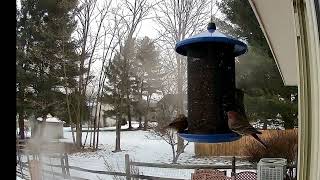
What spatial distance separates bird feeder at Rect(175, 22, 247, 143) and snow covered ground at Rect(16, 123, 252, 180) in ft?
4.49

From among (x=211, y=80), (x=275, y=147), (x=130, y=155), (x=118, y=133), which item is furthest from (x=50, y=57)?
(x=211, y=80)

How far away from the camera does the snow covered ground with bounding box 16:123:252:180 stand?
2203 millimetres

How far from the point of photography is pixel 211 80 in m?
0.85

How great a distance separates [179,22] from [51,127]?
99 centimetres

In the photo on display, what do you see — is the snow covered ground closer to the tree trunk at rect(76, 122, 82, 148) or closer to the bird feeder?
the tree trunk at rect(76, 122, 82, 148)

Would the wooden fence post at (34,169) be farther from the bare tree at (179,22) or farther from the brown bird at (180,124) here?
the brown bird at (180,124)

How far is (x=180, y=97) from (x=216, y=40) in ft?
4.30

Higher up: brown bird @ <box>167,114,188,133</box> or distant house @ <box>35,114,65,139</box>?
brown bird @ <box>167,114,188,133</box>

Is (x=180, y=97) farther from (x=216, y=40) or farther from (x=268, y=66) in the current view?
(x=216, y=40)

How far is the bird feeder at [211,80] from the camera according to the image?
803 millimetres

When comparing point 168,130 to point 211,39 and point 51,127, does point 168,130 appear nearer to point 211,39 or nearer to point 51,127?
point 51,127

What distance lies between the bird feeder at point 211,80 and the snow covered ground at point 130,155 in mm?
1367

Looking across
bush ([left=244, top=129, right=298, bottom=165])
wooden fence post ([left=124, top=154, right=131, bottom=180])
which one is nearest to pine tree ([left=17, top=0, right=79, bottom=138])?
wooden fence post ([left=124, top=154, right=131, bottom=180])

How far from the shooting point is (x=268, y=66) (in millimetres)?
2160
